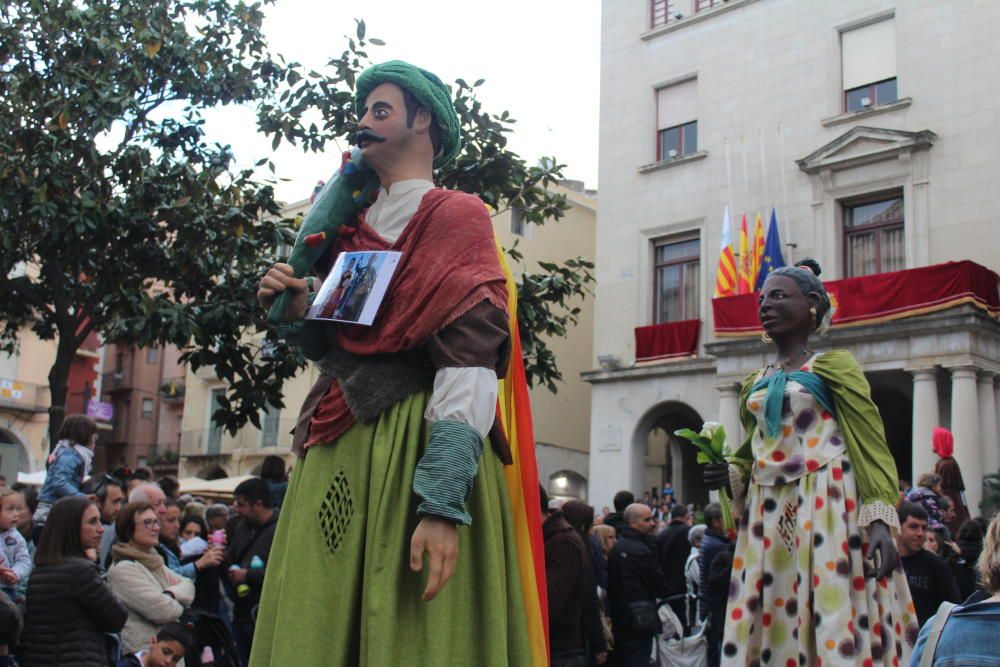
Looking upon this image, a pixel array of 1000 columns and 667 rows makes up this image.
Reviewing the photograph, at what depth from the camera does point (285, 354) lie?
1031cm

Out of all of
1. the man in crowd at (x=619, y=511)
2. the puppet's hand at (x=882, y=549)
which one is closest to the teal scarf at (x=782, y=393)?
the puppet's hand at (x=882, y=549)

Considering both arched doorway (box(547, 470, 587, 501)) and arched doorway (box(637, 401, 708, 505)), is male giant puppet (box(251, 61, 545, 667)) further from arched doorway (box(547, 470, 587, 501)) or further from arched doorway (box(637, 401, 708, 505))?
arched doorway (box(547, 470, 587, 501))

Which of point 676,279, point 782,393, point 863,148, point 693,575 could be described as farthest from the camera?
point 676,279

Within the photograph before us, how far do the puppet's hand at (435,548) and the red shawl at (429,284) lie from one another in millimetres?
425

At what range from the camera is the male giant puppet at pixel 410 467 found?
8.09ft

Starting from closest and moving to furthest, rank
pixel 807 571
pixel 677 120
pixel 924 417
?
1. pixel 807 571
2. pixel 924 417
3. pixel 677 120

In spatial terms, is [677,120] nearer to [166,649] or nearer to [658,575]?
[658,575]

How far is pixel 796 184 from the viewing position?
71.9 feet

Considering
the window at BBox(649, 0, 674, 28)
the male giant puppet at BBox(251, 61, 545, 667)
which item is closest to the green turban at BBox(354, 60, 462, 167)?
the male giant puppet at BBox(251, 61, 545, 667)

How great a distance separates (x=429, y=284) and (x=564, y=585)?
4.59 meters

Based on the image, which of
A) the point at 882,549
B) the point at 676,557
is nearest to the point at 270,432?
the point at 676,557

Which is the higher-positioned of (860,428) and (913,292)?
(913,292)

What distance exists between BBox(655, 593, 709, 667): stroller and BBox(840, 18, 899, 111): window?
14759 millimetres

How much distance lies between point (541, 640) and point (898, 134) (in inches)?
773
